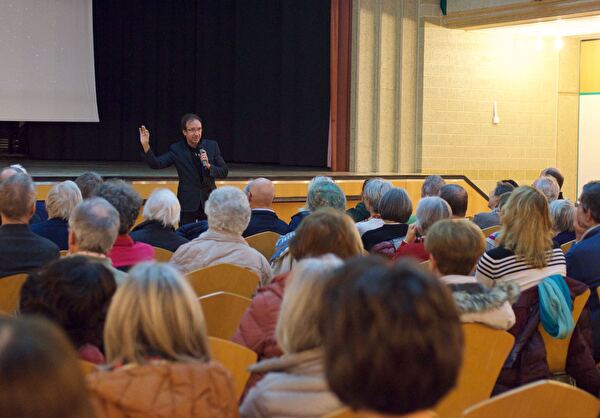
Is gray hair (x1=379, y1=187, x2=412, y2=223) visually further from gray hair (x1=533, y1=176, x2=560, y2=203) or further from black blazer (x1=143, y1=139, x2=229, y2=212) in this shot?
black blazer (x1=143, y1=139, x2=229, y2=212)

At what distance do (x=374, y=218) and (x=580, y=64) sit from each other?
27.3 ft

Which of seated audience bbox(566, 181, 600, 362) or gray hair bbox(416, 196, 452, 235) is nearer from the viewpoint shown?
seated audience bbox(566, 181, 600, 362)

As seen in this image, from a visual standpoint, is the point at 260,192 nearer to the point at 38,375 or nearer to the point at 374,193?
the point at 374,193

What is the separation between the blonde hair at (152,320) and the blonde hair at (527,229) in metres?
2.10

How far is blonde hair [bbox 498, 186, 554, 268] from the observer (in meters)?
3.79

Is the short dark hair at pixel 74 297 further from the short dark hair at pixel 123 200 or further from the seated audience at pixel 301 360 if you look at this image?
the short dark hair at pixel 123 200

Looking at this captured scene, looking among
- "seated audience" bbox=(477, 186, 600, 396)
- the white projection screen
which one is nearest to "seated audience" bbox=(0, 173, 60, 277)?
"seated audience" bbox=(477, 186, 600, 396)

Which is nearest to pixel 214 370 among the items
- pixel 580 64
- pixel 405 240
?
pixel 405 240

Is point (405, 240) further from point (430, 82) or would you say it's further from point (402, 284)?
point (430, 82)

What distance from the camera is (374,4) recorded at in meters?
11.0

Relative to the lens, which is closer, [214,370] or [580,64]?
[214,370]

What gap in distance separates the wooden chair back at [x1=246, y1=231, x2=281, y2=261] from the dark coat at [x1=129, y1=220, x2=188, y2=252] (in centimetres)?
57

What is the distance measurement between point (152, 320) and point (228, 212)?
7.87 ft

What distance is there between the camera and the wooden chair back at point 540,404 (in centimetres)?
198
